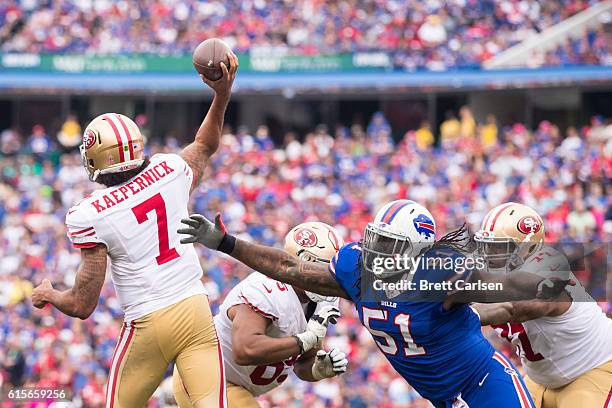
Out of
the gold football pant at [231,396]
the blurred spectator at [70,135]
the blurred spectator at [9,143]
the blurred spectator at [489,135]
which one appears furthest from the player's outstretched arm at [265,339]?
the blurred spectator at [9,143]

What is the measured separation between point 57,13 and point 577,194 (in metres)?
12.9

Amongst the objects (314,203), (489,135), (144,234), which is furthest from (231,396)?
(489,135)

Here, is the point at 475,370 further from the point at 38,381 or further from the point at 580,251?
the point at 38,381

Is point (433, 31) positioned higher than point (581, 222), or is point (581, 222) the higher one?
point (433, 31)

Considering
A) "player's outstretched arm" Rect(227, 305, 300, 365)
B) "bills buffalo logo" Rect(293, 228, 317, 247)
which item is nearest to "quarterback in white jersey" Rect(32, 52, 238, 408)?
"player's outstretched arm" Rect(227, 305, 300, 365)

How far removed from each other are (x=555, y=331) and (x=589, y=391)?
404mm

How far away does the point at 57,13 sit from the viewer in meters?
22.9

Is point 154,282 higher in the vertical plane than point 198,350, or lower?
higher

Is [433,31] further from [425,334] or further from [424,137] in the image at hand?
[425,334]

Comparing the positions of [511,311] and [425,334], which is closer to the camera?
[425,334]

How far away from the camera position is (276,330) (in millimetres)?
5621

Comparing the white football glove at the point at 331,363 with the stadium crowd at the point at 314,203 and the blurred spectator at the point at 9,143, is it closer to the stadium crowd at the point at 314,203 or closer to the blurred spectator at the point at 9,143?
the stadium crowd at the point at 314,203

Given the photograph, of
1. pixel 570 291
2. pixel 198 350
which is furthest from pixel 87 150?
pixel 570 291

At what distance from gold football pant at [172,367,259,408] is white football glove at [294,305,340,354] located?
0.63 metres
